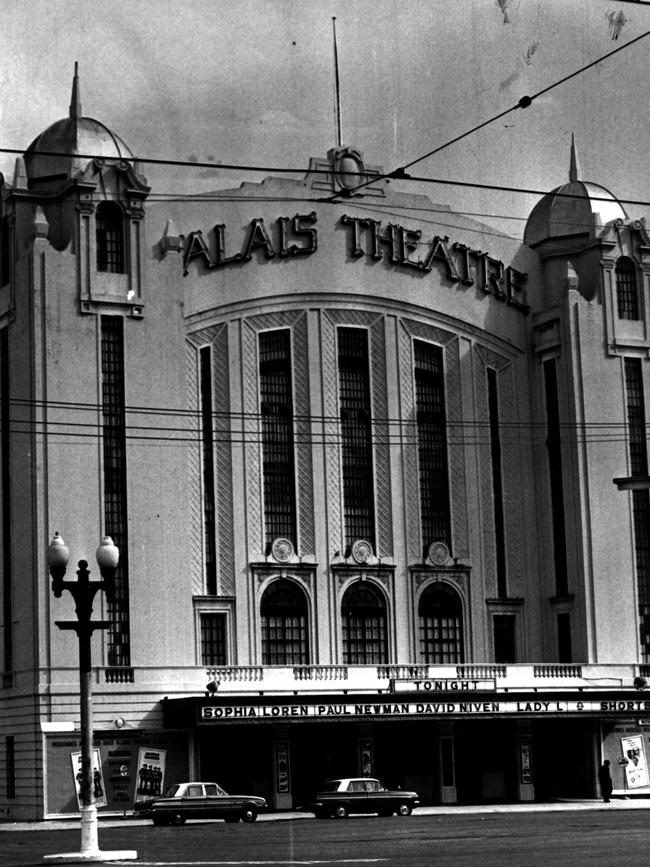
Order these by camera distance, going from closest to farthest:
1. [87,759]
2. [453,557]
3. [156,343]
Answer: [87,759], [156,343], [453,557]

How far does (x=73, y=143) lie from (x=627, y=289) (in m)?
21.4

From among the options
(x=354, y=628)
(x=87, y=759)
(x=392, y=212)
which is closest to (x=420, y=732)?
(x=354, y=628)

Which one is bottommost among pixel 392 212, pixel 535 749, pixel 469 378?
pixel 535 749

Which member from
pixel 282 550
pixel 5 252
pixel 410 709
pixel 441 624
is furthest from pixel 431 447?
pixel 5 252

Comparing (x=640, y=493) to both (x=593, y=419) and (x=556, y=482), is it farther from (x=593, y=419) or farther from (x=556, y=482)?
(x=593, y=419)

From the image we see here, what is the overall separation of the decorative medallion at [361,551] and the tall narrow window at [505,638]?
575 centimetres

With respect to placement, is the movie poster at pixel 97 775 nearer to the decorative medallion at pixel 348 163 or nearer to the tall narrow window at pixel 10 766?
the tall narrow window at pixel 10 766

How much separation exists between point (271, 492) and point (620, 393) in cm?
1377

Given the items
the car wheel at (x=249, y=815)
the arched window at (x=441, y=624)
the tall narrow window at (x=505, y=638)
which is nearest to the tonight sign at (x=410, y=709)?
the arched window at (x=441, y=624)

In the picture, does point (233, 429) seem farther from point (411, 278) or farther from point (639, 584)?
point (639, 584)

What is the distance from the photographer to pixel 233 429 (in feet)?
195

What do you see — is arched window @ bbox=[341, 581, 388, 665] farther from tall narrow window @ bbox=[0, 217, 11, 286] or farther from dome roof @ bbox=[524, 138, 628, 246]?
tall narrow window @ bbox=[0, 217, 11, 286]

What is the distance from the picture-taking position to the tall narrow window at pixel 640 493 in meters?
63.4

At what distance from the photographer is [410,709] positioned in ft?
185
